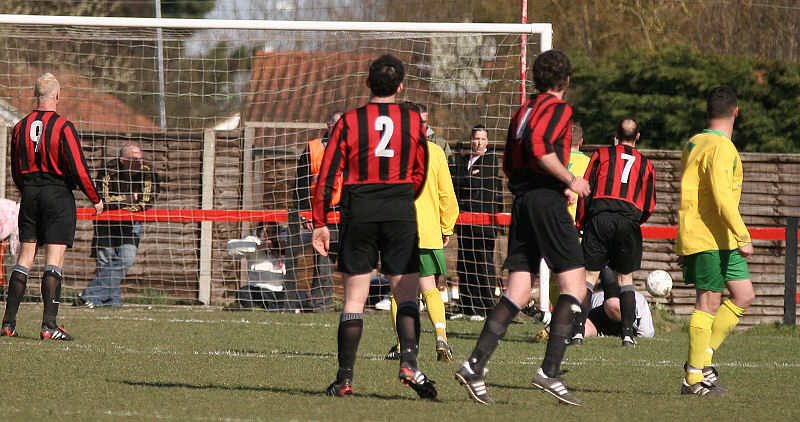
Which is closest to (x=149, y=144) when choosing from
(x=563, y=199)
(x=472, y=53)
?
(x=472, y=53)

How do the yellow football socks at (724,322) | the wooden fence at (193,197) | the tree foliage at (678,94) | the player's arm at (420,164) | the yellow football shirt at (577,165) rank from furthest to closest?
the tree foliage at (678,94) → the wooden fence at (193,197) → the yellow football shirt at (577,165) → the yellow football socks at (724,322) → the player's arm at (420,164)

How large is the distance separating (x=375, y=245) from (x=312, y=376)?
1.45 m

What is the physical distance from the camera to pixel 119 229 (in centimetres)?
1370

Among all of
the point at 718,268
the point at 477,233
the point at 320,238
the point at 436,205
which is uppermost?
the point at 436,205

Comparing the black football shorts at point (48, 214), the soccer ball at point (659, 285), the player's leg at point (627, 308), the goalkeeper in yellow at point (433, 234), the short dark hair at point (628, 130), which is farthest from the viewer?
the soccer ball at point (659, 285)

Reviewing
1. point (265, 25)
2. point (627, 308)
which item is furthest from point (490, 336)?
point (265, 25)

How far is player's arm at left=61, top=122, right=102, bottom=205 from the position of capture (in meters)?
8.97

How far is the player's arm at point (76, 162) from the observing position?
8969 millimetres

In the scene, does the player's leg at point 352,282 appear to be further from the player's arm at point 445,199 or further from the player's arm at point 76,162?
the player's arm at point 76,162

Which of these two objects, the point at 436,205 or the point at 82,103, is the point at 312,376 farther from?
the point at 82,103

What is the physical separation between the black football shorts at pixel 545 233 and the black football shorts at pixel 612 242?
3.18 meters

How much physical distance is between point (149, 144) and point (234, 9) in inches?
111

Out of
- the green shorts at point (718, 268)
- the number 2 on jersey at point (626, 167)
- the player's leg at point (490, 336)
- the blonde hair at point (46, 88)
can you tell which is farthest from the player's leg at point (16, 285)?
the green shorts at point (718, 268)

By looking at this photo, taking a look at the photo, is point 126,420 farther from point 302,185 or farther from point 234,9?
point 234,9
